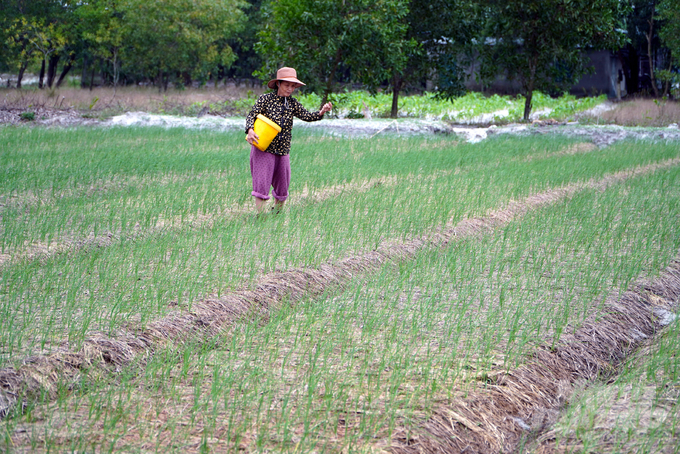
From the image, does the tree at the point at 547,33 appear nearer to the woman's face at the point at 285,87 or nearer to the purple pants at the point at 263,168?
the woman's face at the point at 285,87

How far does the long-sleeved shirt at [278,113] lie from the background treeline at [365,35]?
8879mm

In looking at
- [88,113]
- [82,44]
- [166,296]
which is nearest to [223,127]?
[88,113]

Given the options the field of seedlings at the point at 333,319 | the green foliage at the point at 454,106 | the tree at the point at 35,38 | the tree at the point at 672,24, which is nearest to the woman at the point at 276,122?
the field of seedlings at the point at 333,319

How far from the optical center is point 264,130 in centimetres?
525

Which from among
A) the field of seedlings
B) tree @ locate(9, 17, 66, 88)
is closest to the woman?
the field of seedlings

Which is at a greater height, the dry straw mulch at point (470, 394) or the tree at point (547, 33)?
the tree at point (547, 33)

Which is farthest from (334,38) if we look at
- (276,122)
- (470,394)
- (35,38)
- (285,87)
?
(470,394)

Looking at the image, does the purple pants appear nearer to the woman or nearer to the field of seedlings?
the woman

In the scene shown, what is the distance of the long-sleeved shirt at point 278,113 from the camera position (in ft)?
17.6

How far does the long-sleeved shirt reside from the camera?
537cm

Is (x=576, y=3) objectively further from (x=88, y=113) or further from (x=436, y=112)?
(x=88, y=113)

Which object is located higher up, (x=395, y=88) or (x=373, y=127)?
(x=395, y=88)

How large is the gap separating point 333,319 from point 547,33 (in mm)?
14070

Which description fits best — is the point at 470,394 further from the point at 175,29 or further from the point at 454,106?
the point at 175,29
